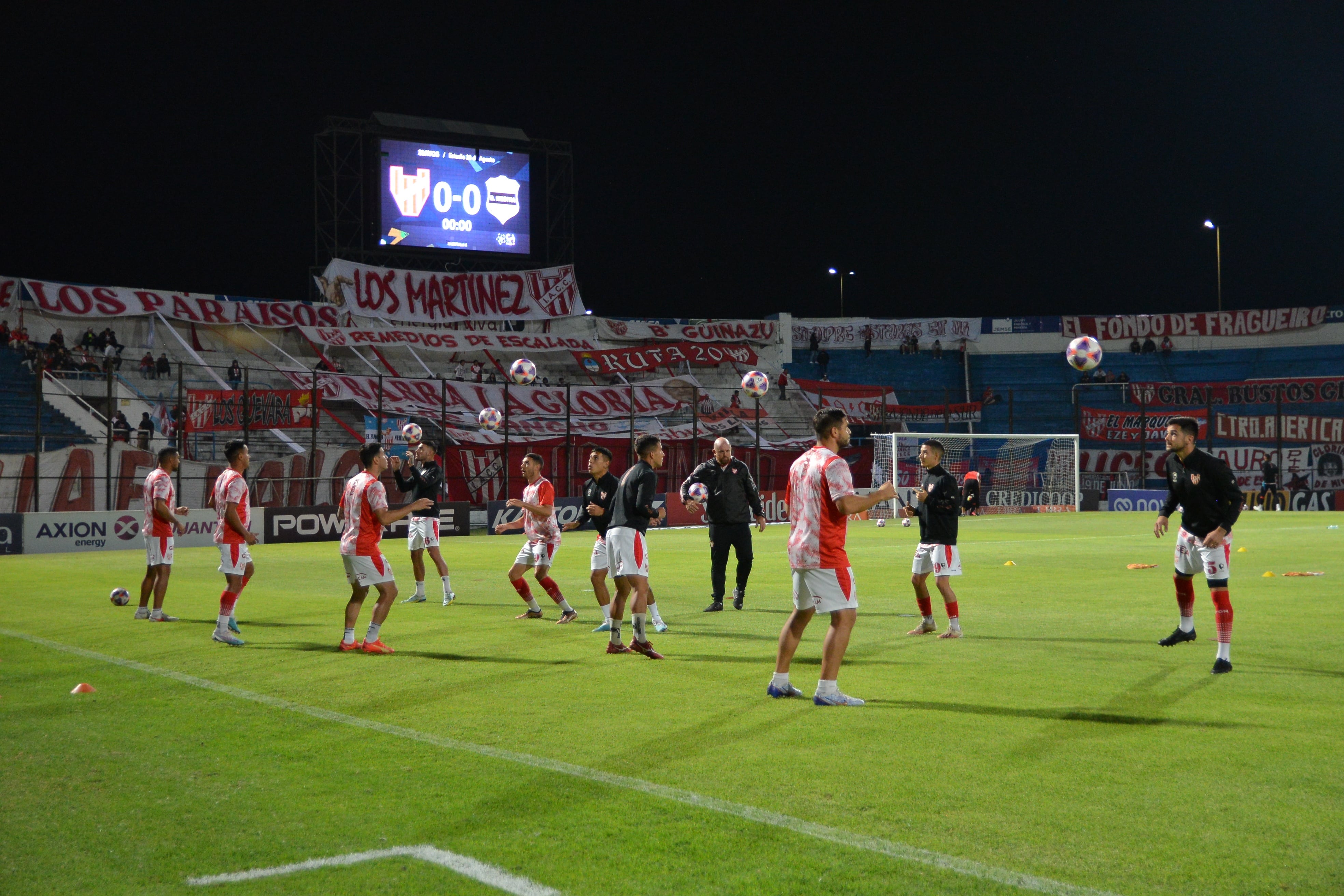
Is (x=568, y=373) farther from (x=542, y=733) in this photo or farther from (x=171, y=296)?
(x=542, y=733)

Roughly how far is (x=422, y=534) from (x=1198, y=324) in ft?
194

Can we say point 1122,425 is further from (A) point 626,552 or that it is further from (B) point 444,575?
(A) point 626,552

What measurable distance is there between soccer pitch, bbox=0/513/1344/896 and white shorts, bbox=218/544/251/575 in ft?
2.67

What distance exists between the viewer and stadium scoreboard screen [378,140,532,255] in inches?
2072

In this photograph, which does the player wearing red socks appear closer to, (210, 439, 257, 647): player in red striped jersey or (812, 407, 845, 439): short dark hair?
(210, 439, 257, 647): player in red striped jersey

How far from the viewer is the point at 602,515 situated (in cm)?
1123

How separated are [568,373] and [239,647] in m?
42.3

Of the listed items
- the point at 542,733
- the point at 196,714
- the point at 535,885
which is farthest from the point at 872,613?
the point at 535,885

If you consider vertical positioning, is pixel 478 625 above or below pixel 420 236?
below

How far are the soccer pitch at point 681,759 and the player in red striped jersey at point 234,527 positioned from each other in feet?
2.20

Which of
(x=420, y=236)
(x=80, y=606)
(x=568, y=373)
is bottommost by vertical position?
(x=80, y=606)

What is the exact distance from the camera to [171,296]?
150 ft

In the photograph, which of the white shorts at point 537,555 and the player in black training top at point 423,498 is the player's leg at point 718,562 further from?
the player in black training top at point 423,498

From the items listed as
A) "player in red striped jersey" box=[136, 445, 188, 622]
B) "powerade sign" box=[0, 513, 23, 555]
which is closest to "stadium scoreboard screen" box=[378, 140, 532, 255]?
"powerade sign" box=[0, 513, 23, 555]
